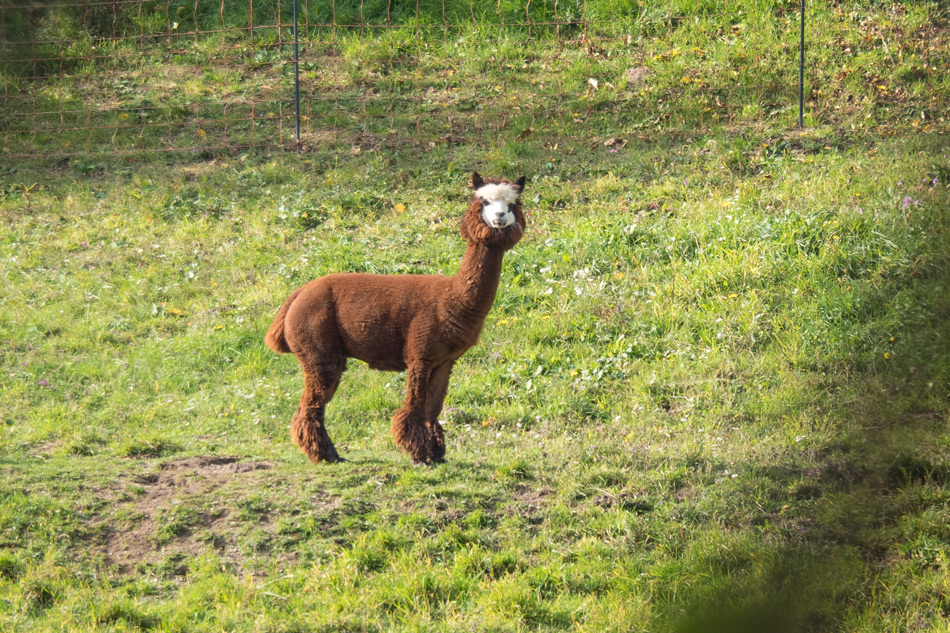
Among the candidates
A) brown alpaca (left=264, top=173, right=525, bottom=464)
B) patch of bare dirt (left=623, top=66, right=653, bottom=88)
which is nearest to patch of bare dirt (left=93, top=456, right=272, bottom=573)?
brown alpaca (left=264, top=173, right=525, bottom=464)

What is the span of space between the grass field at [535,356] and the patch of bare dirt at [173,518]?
0.02 m

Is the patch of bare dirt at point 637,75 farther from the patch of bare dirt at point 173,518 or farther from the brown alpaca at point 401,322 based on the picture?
the patch of bare dirt at point 173,518

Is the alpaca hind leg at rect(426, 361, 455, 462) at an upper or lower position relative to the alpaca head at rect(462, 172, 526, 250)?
lower

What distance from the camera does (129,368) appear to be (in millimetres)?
8375

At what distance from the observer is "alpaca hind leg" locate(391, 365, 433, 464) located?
594cm

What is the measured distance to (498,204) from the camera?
5.57 m

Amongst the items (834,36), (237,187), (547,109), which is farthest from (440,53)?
(834,36)

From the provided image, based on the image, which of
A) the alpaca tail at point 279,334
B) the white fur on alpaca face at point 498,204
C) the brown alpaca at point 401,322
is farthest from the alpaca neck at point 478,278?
the alpaca tail at point 279,334

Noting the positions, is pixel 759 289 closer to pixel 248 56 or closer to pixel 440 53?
pixel 440 53

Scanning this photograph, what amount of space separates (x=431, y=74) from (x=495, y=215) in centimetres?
903

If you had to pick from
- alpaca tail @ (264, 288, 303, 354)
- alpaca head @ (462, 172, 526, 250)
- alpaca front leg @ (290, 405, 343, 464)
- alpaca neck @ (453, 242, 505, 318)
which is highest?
alpaca head @ (462, 172, 526, 250)

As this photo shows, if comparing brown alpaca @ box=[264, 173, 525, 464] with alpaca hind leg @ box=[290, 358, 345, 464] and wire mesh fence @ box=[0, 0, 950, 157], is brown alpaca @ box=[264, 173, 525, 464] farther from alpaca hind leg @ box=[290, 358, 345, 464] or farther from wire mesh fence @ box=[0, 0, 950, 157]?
wire mesh fence @ box=[0, 0, 950, 157]

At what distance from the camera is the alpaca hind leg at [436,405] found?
6125 mm

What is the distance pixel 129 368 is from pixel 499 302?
3329mm
